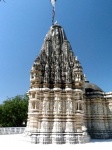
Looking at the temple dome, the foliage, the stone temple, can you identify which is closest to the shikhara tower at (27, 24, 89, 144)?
the stone temple

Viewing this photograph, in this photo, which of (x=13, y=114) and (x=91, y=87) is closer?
(x=91, y=87)

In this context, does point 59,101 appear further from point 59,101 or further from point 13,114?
point 13,114

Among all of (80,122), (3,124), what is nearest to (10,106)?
(3,124)

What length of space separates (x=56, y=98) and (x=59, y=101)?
1.60ft

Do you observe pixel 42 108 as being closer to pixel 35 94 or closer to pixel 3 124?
pixel 35 94

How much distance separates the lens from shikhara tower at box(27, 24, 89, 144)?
19594 mm

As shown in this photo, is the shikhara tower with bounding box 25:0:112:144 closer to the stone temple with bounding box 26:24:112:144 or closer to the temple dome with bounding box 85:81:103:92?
the stone temple with bounding box 26:24:112:144

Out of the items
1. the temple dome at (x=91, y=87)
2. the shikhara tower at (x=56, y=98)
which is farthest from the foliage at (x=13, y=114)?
the shikhara tower at (x=56, y=98)

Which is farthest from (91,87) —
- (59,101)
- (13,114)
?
(13,114)

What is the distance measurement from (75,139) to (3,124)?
79.4 ft

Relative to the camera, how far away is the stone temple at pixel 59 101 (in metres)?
19.7

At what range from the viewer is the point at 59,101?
20.9m

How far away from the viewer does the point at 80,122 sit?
20594mm

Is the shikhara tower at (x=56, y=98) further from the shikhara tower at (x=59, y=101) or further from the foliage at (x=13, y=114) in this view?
the foliage at (x=13, y=114)
